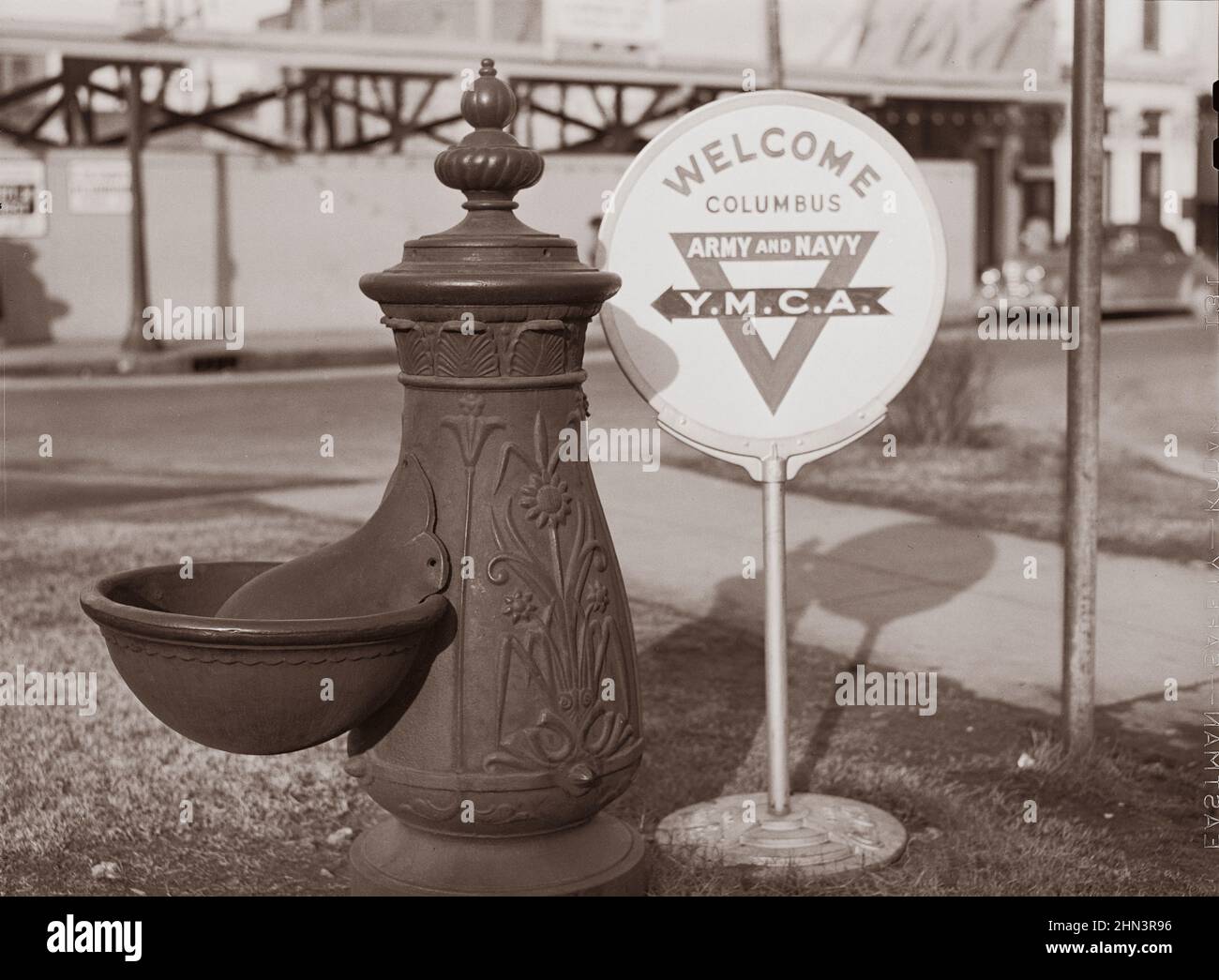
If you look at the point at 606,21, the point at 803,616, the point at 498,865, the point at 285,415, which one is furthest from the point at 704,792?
the point at 606,21

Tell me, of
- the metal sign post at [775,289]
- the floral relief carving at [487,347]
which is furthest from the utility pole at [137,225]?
the floral relief carving at [487,347]

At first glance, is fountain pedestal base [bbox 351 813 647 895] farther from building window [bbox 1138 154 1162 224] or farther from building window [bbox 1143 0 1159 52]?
building window [bbox 1143 0 1159 52]

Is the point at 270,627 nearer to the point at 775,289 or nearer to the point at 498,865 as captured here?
the point at 498,865

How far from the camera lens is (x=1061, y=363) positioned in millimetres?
17547

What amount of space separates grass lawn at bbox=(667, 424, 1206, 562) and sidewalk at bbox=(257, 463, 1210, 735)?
235 mm

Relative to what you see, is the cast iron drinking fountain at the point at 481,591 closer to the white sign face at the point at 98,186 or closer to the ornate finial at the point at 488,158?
the ornate finial at the point at 488,158

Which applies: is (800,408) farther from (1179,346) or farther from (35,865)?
(1179,346)

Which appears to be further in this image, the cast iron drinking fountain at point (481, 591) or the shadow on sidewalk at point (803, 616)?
the shadow on sidewalk at point (803, 616)

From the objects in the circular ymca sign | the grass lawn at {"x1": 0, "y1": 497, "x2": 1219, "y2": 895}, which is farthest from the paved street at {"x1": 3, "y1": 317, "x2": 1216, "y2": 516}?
the circular ymca sign

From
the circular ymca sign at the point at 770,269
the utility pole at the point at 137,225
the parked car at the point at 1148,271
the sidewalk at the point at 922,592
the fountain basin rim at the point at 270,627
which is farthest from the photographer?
the parked car at the point at 1148,271

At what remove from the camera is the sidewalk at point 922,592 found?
223 inches

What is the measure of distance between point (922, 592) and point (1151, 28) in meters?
33.9

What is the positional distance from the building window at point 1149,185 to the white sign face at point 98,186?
23.2 m

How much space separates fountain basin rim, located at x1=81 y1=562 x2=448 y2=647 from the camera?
3.08 metres
